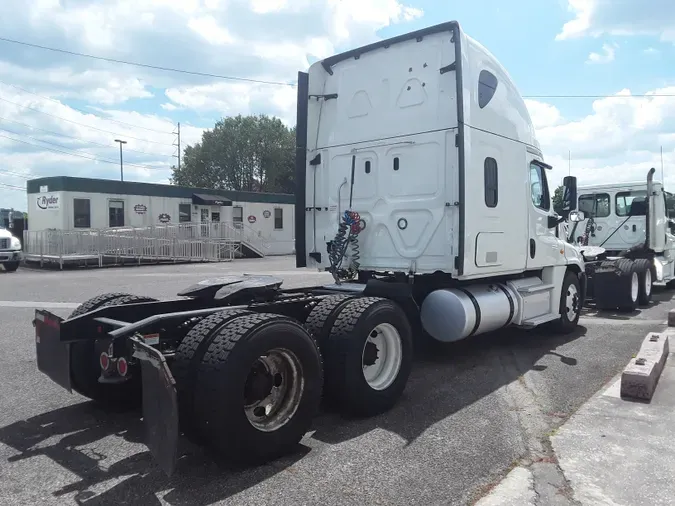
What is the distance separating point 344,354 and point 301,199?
126 inches

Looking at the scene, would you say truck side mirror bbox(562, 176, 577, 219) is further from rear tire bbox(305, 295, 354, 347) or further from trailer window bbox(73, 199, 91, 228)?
trailer window bbox(73, 199, 91, 228)

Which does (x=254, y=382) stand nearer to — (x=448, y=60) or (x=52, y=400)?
(x=52, y=400)

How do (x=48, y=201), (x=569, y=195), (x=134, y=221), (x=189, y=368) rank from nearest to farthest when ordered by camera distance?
(x=189, y=368) < (x=569, y=195) < (x=48, y=201) < (x=134, y=221)

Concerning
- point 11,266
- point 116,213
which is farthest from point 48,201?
point 11,266

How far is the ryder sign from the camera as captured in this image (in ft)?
82.2

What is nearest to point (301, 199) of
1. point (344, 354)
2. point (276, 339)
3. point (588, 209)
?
point (344, 354)

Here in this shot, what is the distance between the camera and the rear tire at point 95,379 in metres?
4.61

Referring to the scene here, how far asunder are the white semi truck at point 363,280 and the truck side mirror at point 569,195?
0.03m

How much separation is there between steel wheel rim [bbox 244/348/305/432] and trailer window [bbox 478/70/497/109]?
3917mm

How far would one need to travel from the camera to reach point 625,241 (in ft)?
43.0

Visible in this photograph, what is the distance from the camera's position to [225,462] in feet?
12.5

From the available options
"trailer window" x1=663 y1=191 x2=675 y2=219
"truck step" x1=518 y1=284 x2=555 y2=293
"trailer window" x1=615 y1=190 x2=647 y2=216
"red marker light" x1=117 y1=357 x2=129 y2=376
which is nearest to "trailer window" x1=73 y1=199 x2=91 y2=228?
"trailer window" x1=615 y1=190 x2=647 y2=216

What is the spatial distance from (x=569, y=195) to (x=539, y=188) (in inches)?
27.0

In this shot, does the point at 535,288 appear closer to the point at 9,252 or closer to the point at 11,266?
the point at 9,252
